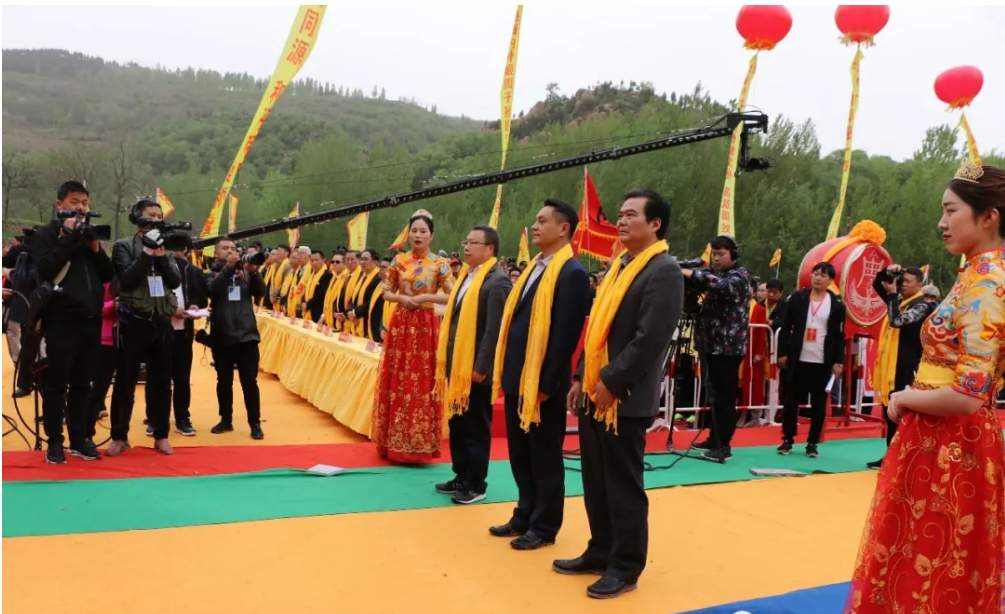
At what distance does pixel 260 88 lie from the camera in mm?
112500

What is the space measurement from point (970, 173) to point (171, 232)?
402cm

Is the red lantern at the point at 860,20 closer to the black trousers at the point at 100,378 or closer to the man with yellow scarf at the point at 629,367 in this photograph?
the man with yellow scarf at the point at 629,367

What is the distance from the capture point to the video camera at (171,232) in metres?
4.39

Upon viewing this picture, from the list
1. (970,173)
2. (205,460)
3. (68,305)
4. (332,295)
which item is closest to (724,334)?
(970,173)

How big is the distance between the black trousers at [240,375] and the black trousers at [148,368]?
77 cm

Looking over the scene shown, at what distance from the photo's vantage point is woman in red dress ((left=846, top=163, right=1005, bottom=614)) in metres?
1.90

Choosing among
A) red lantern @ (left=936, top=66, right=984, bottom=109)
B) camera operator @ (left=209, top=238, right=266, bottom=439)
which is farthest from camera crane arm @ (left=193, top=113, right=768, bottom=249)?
red lantern @ (left=936, top=66, right=984, bottom=109)

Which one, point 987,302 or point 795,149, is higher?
point 795,149

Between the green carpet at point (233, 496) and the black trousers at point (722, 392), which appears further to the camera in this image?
the black trousers at point (722, 392)

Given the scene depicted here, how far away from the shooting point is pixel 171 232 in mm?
4445

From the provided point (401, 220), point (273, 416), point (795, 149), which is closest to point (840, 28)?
point (273, 416)

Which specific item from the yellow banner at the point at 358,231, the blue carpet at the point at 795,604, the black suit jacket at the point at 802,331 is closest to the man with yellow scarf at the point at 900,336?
the black suit jacket at the point at 802,331

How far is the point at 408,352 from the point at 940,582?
126 inches

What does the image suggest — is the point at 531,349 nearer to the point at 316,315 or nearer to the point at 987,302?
the point at 987,302
